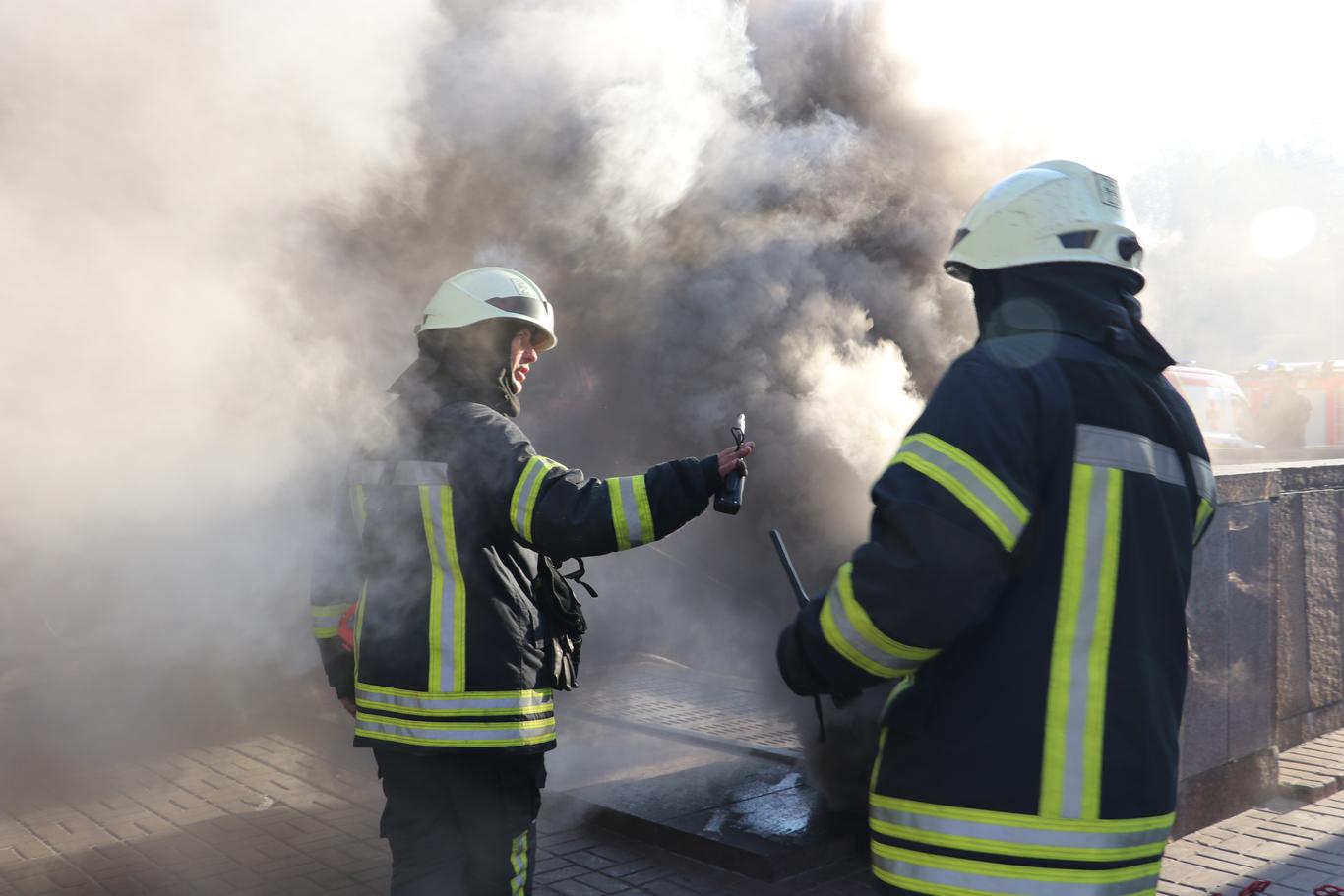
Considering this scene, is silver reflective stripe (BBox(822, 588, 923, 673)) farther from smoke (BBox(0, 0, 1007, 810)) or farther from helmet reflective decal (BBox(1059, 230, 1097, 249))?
smoke (BBox(0, 0, 1007, 810))

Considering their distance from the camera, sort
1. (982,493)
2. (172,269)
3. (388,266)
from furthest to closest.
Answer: (388,266), (172,269), (982,493)

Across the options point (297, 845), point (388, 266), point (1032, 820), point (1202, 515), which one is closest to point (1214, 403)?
point (388, 266)

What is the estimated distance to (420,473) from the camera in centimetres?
281

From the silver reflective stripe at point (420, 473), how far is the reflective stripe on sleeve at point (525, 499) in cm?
23

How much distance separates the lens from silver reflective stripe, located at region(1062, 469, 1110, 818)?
1.81 meters

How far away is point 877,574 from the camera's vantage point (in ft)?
5.82

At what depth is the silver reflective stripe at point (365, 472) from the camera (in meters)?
2.96

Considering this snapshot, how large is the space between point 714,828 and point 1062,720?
2.70 metres

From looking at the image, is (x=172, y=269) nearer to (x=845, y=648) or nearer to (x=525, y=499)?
(x=525, y=499)

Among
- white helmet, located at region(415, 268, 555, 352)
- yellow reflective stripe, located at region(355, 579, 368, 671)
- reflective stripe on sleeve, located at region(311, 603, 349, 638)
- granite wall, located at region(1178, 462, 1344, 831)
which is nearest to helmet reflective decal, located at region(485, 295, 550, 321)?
white helmet, located at region(415, 268, 555, 352)

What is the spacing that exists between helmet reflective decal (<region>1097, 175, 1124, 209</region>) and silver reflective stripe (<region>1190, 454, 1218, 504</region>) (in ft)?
1.66

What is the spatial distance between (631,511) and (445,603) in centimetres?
54

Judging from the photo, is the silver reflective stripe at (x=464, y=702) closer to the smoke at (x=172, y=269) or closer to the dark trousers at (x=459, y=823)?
the dark trousers at (x=459, y=823)

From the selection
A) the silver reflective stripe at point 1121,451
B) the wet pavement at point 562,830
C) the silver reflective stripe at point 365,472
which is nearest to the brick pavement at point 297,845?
the wet pavement at point 562,830
